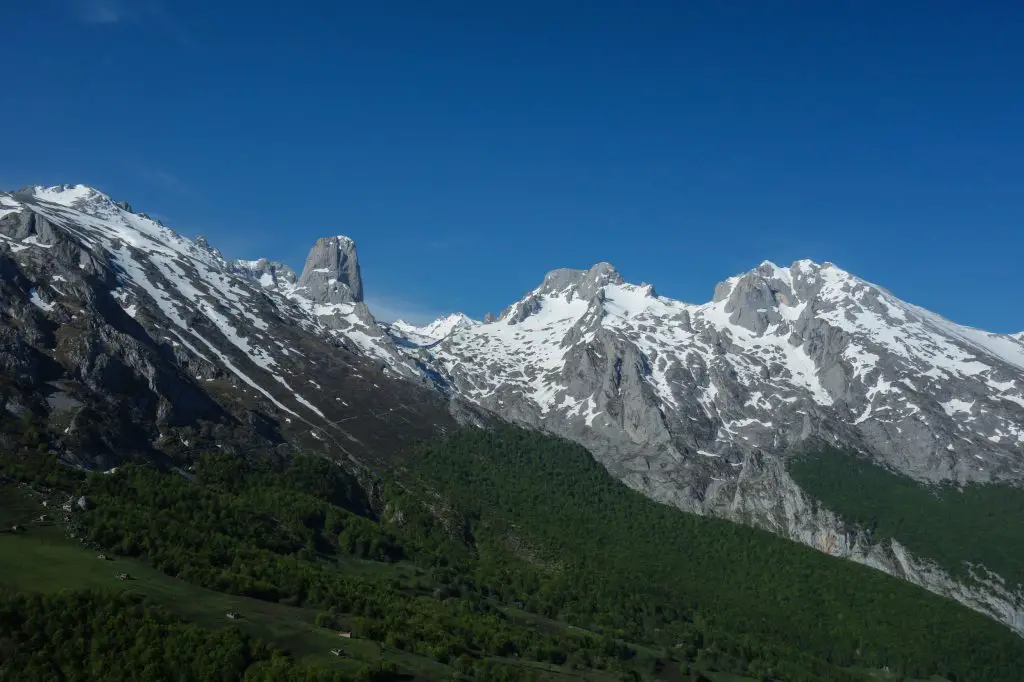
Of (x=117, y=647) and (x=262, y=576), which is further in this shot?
(x=262, y=576)

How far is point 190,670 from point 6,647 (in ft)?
84.2

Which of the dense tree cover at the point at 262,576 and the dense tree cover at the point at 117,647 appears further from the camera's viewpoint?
the dense tree cover at the point at 262,576

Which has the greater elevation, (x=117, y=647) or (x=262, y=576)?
(x=262, y=576)

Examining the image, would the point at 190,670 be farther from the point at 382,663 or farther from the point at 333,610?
the point at 333,610

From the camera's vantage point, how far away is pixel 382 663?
141m

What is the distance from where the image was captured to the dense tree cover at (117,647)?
120312 millimetres

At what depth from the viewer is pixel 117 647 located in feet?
413

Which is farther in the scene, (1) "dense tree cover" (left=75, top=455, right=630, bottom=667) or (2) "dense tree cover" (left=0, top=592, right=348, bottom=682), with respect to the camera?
(1) "dense tree cover" (left=75, top=455, right=630, bottom=667)

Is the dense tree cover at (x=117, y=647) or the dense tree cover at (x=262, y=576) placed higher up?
the dense tree cover at (x=262, y=576)

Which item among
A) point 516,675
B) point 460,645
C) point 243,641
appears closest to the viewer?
point 243,641

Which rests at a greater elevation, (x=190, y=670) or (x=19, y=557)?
(x=19, y=557)

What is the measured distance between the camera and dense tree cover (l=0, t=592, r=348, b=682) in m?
120

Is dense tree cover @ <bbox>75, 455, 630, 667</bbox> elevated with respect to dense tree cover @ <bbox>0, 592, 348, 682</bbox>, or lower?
elevated

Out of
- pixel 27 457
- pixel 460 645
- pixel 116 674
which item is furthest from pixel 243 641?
pixel 27 457
